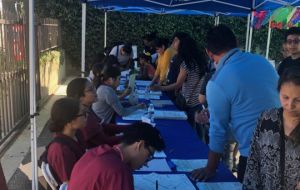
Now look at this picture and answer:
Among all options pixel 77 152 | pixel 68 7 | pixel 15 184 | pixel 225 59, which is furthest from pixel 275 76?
pixel 68 7

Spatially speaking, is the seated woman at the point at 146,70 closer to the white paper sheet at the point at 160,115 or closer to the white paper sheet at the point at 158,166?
the white paper sheet at the point at 160,115

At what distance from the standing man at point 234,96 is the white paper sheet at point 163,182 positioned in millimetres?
95

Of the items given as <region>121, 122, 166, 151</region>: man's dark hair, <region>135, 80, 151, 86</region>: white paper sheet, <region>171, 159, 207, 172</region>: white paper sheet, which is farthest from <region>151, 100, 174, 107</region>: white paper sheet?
<region>121, 122, 166, 151</region>: man's dark hair

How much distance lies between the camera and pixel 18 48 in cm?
647

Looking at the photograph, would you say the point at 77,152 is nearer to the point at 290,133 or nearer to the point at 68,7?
the point at 290,133

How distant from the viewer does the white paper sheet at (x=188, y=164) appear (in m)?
2.60

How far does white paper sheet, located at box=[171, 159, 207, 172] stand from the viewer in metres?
2.60

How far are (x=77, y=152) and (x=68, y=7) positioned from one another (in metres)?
11.2

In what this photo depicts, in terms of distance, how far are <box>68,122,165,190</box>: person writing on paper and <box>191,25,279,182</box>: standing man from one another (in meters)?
0.64

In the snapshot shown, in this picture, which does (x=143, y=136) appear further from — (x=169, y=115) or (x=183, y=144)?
(x=169, y=115)

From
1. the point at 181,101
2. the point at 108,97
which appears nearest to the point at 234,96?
the point at 108,97

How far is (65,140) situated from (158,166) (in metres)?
0.70

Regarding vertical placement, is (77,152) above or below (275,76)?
below

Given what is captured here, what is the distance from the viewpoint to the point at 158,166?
262 cm
